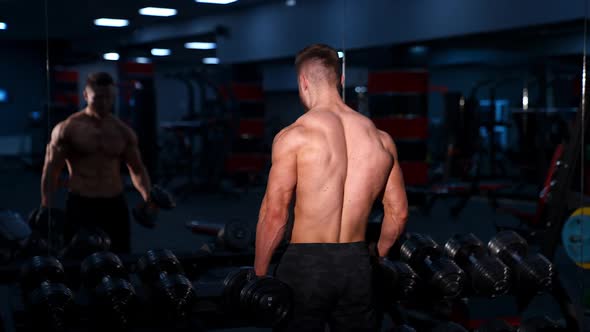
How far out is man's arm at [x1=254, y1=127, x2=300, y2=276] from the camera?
1.98 meters

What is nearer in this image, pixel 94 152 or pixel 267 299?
pixel 267 299

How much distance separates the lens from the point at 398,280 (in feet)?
8.73

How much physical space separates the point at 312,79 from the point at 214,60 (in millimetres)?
3224

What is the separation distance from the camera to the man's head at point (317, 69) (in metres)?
2.01

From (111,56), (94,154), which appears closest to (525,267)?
(94,154)

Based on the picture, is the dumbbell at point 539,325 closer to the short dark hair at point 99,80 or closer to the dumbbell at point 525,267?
the dumbbell at point 525,267

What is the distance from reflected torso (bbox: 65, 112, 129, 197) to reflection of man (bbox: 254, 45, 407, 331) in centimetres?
159

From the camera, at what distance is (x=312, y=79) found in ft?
6.74

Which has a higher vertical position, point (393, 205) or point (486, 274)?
point (393, 205)

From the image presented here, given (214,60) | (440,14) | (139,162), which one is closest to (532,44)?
(440,14)

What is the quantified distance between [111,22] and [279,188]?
1.91m

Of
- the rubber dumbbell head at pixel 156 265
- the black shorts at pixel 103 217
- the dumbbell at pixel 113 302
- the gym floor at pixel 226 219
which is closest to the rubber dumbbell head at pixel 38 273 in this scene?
the dumbbell at pixel 113 302

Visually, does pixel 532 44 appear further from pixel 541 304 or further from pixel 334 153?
pixel 334 153

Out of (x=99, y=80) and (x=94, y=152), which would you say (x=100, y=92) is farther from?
(x=94, y=152)
